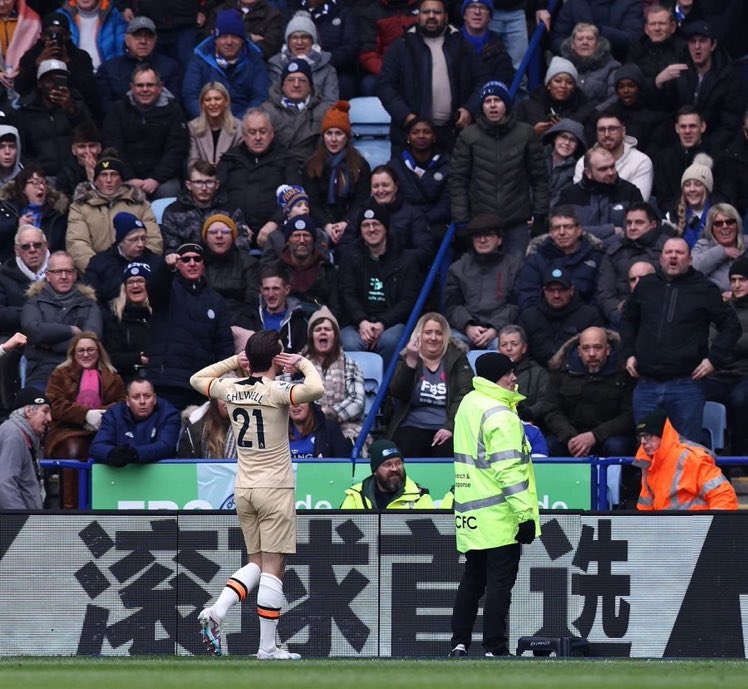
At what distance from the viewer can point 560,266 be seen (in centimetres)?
1566

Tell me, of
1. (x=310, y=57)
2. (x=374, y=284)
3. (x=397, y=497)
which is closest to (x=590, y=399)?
(x=397, y=497)

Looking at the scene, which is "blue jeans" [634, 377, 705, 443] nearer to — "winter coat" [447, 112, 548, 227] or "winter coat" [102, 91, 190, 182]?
"winter coat" [447, 112, 548, 227]

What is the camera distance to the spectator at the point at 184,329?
50.4ft

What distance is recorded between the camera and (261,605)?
11.4 metres

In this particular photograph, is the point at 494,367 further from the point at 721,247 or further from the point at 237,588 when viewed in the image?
the point at 721,247

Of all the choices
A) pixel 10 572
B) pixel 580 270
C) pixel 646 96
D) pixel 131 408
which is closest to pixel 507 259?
pixel 580 270

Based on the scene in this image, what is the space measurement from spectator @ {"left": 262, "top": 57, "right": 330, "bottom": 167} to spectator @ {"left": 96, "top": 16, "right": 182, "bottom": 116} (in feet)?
4.42

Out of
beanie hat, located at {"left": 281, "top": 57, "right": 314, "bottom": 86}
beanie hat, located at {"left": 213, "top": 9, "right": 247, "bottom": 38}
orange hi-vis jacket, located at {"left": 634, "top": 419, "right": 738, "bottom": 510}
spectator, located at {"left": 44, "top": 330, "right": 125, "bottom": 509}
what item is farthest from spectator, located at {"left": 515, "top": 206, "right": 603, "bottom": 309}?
beanie hat, located at {"left": 213, "top": 9, "right": 247, "bottom": 38}

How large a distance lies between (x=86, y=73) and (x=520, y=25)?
14.6 ft

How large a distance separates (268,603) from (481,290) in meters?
5.43

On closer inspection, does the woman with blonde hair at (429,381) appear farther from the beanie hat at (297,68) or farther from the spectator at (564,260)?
the beanie hat at (297,68)

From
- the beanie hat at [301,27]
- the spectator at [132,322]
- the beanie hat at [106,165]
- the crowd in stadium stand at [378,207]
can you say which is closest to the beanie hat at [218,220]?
the crowd in stadium stand at [378,207]

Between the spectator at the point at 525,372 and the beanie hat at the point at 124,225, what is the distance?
3.37 meters

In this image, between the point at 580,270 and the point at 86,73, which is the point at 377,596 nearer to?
the point at 580,270
